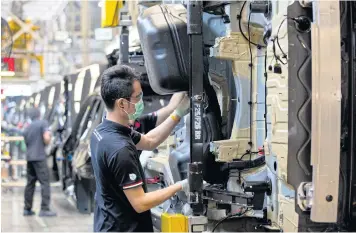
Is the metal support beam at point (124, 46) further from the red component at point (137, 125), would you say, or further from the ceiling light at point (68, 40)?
the ceiling light at point (68, 40)

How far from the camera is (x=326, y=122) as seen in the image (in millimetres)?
3590

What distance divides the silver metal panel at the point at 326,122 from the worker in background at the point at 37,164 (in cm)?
803

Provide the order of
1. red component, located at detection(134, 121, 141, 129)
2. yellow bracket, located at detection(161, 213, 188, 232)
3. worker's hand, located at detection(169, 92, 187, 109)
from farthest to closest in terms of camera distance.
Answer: red component, located at detection(134, 121, 141, 129) < worker's hand, located at detection(169, 92, 187, 109) < yellow bracket, located at detection(161, 213, 188, 232)

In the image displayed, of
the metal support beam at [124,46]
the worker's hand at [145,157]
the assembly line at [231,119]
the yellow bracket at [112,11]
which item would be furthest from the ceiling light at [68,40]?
the worker's hand at [145,157]

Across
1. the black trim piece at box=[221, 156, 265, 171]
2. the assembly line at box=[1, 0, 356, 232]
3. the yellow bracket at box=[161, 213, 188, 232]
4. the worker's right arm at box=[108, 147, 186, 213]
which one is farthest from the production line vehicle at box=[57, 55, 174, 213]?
the worker's right arm at box=[108, 147, 186, 213]

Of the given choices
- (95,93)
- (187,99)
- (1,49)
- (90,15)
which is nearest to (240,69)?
(187,99)

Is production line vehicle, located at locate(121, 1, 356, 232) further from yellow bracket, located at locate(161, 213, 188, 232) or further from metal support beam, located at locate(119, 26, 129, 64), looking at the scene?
metal support beam, located at locate(119, 26, 129, 64)

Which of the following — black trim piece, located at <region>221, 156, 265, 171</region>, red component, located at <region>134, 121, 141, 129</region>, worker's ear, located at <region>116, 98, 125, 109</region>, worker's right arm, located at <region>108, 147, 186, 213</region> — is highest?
worker's ear, located at <region>116, 98, 125, 109</region>

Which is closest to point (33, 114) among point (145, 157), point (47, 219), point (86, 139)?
point (86, 139)

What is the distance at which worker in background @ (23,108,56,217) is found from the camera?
441 inches

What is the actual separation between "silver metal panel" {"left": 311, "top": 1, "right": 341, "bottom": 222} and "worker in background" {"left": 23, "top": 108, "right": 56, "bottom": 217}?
803cm

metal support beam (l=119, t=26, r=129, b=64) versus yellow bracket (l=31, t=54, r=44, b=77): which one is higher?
metal support beam (l=119, t=26, r=129, b=64)

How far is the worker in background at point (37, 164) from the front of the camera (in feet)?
36.8

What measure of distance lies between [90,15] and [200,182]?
15.2m
